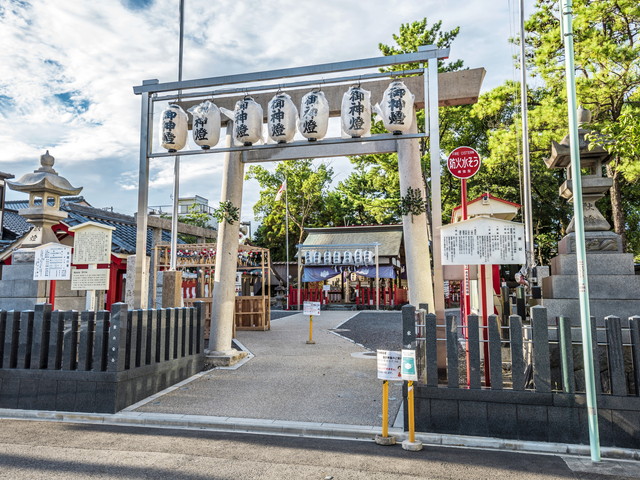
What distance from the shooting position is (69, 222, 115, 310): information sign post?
7910 millimetres

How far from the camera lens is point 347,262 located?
2783 centimetres

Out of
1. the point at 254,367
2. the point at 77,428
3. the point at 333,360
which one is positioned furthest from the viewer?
the point at 333,360

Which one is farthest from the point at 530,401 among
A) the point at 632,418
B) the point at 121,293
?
the point at 121,293

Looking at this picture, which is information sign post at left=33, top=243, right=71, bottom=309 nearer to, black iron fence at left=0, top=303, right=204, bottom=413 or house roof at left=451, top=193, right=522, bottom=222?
black iron fence at left=0, top=303, right=204, bottom=413

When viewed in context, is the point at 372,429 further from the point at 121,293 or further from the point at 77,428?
the point at 121,293

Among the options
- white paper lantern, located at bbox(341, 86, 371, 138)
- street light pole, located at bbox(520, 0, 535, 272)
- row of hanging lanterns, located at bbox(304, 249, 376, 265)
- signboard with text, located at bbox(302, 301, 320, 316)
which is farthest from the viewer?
row of hanging lanterns, located at bbox(304, 249, 376, 265)

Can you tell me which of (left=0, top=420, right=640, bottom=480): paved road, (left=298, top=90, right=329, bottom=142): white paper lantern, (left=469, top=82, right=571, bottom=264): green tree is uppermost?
(left=469, top=82, right=571, bottom=264): green tree

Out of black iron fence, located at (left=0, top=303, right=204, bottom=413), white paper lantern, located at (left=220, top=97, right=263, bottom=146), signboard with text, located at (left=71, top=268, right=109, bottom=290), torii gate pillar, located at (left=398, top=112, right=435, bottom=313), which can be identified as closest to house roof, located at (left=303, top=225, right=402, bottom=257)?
torii gate pillar, located at (left=398, top=112, right=435, bottom=313)

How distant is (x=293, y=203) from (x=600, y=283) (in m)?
31.9

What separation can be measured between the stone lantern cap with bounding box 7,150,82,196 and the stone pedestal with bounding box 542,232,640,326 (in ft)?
31.6

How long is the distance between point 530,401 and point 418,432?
1.37m

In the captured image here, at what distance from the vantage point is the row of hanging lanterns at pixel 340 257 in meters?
27.5

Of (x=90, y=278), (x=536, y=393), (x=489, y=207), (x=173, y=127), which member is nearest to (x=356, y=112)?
(x=173, y=127)

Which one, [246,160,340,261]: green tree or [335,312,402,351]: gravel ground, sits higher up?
[246,160,340,261]: green tree
